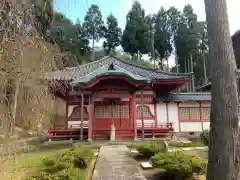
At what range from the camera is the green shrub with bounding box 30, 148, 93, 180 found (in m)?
4.01

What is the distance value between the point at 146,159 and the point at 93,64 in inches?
416

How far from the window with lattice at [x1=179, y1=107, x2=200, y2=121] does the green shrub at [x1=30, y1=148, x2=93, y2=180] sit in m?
9.65

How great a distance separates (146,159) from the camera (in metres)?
6.61

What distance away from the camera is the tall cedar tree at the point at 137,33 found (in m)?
29.9

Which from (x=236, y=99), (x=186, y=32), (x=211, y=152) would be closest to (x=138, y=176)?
(x=211, y=152)

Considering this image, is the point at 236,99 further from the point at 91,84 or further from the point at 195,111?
the point at 195,111

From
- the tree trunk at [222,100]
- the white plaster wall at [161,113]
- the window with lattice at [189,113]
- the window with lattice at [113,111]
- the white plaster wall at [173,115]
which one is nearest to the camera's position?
the tree trunk at [222,100]

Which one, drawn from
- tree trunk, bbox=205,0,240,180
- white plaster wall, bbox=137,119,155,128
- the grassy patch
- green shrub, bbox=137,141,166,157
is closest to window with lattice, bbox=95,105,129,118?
white plaster wall, bbox=137,119,155,128

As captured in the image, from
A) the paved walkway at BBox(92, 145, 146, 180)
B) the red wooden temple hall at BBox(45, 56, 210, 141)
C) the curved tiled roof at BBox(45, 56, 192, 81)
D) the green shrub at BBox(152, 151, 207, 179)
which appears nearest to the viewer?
the green shrub at BBox(152, 151, 207, 179)

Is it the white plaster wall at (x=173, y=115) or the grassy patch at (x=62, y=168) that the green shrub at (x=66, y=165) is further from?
the white plaster wall at (x=173, y=115)

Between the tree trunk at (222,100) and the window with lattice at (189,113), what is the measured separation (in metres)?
10.9

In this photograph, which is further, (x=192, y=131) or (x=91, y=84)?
(x=192, y=131)

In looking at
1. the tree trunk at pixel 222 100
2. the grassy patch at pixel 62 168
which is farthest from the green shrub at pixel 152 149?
the tree trunk at pixel 222 100

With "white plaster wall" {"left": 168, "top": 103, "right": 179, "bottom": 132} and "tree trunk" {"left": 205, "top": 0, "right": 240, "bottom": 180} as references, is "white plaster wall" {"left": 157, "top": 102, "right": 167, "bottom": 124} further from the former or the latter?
"tree trunk" {"left": 205, "top": 0, "right": 240, "bottom": 180}
